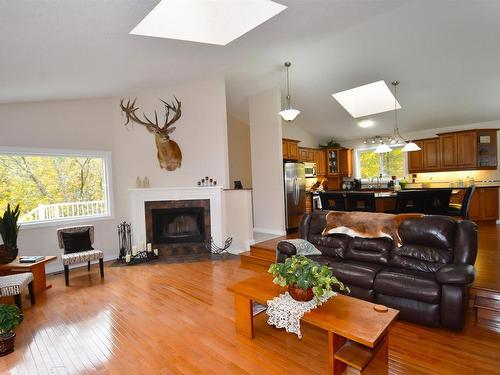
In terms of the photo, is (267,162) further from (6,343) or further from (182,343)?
(6,343)

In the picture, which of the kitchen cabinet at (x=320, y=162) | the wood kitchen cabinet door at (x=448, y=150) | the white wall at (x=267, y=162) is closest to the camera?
the white wall at (x=267, y=162)

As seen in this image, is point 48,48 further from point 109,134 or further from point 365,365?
point 365,365

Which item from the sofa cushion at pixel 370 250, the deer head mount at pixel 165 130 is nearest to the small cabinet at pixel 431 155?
the sofa cushion at pixel 370 250

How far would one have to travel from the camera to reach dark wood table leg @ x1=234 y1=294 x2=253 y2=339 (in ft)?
8.61

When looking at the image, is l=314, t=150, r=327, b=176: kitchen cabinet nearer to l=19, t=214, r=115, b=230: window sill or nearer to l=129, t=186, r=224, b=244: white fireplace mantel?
l=129, t=186, r=224, b=244: white fireplace mantel

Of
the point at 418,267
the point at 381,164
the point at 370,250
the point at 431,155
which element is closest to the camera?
the point at 418,267

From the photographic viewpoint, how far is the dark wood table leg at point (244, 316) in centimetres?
262

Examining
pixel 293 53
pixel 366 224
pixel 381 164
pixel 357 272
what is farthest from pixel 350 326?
pixel 381 164

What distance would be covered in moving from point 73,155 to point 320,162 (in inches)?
271

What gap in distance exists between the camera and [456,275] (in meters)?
2.58

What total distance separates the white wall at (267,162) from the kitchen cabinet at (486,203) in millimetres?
4900

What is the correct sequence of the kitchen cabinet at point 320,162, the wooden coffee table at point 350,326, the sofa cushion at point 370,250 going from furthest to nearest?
the kitchen cabinet at point 320,162 < the sofa cushion at point 370,250 < the wooden coffee table at point 350,326

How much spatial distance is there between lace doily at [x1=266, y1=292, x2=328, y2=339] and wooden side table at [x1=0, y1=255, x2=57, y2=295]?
139 inches

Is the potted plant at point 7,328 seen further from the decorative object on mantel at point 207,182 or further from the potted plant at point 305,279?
the decorative object on mantel at point 207,182
